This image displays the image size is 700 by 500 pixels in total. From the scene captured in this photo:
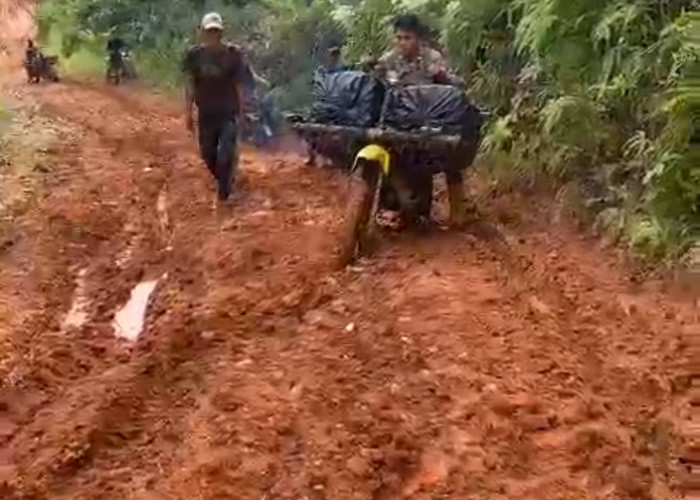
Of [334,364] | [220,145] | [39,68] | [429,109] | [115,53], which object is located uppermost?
[429,109]

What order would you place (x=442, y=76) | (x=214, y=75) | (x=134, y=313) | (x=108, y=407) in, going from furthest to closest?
(x=214, y=75) < (x=442, y=76) < (x=134, y=313) < (x=108, y=407)

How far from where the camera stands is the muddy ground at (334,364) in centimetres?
458

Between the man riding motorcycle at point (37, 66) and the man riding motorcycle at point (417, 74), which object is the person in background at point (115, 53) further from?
the man riding motorcycle at point (417, 74)

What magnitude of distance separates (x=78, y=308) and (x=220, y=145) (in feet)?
8.16

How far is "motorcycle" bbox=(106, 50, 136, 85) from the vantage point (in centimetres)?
1886

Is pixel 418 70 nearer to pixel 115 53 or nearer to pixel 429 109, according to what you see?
pixel 429 109

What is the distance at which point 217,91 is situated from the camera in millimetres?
9055

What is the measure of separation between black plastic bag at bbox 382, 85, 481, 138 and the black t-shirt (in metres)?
1.94

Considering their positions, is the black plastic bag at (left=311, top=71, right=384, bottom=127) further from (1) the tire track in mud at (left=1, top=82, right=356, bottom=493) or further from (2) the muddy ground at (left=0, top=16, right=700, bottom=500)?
(1) the tire track in mud at (left=1, top=82, right=356, bottom=493)

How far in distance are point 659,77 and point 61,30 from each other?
50.6ft

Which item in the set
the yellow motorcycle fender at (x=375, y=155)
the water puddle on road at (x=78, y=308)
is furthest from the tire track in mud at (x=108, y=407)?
the yellow motorcycle fender at (x=375, y=155)

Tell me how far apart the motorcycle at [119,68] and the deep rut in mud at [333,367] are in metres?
10.4

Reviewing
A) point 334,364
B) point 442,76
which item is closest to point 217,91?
point 442,76

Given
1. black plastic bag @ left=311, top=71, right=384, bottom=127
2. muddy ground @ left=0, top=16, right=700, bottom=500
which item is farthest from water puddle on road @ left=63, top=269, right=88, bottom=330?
black plastic bag @ left=311, top=71, right=384, bottom=127
